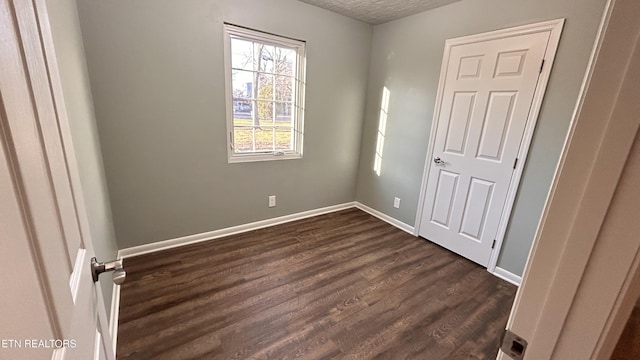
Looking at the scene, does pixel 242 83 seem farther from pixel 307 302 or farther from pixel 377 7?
pixel 307 302

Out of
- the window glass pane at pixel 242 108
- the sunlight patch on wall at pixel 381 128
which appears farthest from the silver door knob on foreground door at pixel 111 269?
the sunlight patch on wall at pixel 381 128

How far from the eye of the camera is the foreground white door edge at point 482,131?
2029mm

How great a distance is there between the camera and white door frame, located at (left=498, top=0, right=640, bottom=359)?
359 millimetres

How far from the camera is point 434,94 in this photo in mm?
2678

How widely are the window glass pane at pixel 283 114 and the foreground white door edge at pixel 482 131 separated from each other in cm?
163

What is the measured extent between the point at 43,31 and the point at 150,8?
6.27 ft

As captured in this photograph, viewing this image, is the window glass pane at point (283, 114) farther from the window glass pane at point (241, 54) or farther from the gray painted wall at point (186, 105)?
the window glass pane at point (241, 54)

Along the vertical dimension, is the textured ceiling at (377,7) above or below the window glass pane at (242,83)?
above

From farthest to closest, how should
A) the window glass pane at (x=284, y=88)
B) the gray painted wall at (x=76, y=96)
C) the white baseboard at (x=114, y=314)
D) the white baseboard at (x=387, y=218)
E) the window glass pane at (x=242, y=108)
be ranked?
the white baseboard at (x=387, y=218) < the window glass pane at (x=284, y=88) < the window glass pane at (x=242, y=108) < the white baseboard at (x=114, y=314) < the gray painted wall at (x=76, y=96)

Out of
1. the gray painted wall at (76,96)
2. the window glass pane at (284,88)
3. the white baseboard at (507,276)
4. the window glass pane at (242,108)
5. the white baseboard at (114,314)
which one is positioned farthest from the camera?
the window glass pane at (284,88)

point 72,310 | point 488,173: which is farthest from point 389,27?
point 72,310

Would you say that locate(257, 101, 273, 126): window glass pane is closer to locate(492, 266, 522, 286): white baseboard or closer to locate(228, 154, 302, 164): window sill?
locate(228, 154, 302, 164): window sill

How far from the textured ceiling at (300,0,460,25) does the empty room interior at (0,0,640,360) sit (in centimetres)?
3

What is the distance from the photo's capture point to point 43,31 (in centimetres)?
53
